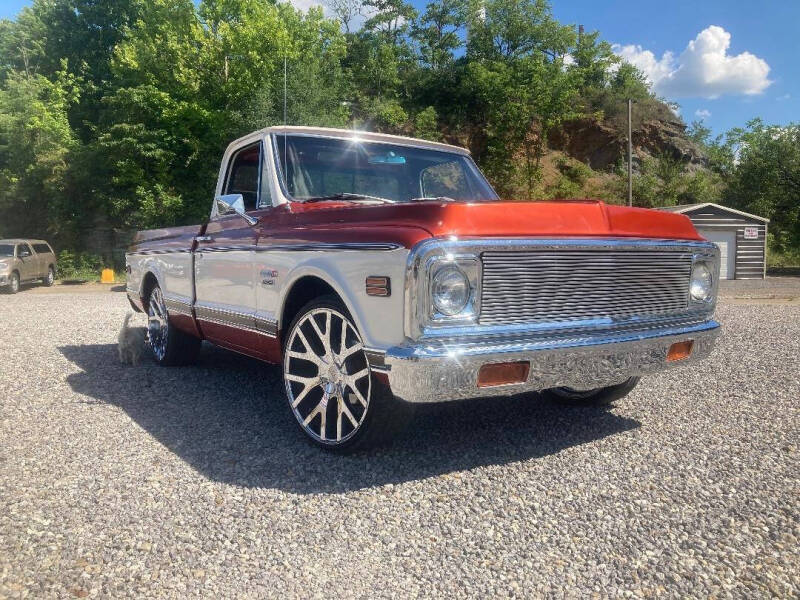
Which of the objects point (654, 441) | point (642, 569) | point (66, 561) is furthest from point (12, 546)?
point (654, 441)

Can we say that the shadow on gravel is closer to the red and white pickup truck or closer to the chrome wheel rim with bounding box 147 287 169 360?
the red and white pickup truck

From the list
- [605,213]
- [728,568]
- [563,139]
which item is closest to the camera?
[728,568]

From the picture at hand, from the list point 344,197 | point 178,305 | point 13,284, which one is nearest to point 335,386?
point 344,197

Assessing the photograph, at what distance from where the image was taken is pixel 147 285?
21.5ft

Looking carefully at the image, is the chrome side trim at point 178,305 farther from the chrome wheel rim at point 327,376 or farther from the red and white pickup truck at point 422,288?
the chrome wheel rim at point 327,376

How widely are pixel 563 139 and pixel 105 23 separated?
33524mm

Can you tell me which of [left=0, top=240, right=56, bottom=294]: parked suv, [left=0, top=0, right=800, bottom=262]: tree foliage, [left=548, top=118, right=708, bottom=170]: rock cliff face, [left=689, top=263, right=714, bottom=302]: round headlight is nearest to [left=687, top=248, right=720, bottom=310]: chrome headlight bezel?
[left=689, top=263, right=714, bottom=302]: round headlight

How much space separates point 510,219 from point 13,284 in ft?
71.1

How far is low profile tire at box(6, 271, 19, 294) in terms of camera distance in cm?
2009

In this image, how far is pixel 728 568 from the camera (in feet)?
7.57

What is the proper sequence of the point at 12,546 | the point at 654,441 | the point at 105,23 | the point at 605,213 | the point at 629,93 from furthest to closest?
the point at 629,93 → the point at 105,23 → the point at 654,441 → the point at 605,213 → the point at 12,546

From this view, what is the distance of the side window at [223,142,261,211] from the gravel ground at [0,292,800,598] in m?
1.60

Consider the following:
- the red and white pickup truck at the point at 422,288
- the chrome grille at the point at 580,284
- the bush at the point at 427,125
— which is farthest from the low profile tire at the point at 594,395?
the bush at the point at 427,125

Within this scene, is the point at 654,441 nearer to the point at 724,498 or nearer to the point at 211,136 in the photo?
the point at 724,498
